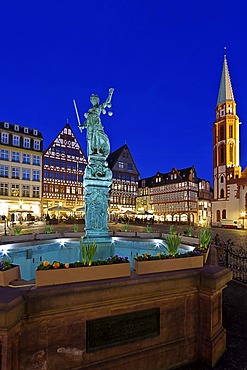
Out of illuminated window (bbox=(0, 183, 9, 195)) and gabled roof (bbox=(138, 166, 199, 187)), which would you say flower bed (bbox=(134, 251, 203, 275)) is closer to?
illuminated window (bbox=(0, 183, 9, 195))

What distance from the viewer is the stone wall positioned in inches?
140

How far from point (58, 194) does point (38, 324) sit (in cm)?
5550

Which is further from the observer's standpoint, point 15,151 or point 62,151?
point 62,151

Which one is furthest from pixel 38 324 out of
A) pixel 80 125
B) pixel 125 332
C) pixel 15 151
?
pixel 15 151

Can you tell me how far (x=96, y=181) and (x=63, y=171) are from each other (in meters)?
48.6

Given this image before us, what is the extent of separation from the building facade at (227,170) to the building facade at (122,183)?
22124 millimetres

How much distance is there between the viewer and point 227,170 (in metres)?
53.8

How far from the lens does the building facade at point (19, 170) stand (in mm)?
49656

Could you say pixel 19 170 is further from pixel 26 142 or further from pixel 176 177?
pixel 176 177

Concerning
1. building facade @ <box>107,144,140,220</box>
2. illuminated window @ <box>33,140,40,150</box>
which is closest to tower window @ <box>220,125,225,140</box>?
building facade @ <box>107,144,140,220</box>

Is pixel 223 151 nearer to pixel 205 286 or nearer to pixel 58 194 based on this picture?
pixel 58 194

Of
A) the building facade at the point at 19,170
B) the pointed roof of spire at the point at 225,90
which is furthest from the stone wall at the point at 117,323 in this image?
the pointed roof of spire at the point at 225,90

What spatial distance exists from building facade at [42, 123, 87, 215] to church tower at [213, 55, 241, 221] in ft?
96.3

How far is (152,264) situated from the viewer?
471 centimetres
